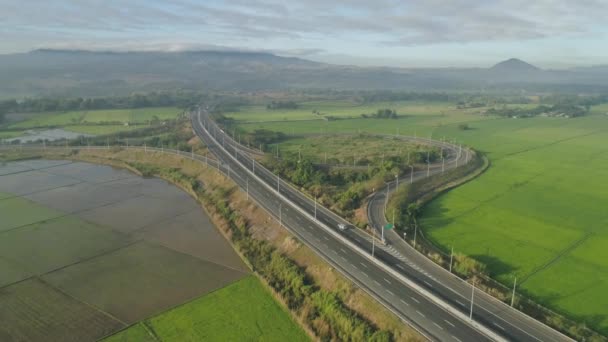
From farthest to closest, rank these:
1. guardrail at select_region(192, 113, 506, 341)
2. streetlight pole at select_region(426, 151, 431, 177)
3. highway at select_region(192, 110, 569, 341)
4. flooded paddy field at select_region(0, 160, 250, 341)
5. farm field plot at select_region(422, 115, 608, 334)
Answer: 1. streetlight pole at select_region(426, 151, 431, 177)
2. farm field plot at select_region(422, 115, 608, 334)
3. flooded paddy field at select_region(0, 160, 250, 341)
4. highway at select_region(192, 110, 569, 341)
5. guardrail at select_region(192, 113, 506, 341)

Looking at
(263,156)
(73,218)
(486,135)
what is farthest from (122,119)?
(486,135)

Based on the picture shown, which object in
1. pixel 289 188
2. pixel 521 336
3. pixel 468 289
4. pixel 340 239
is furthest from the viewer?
pixel 289 188

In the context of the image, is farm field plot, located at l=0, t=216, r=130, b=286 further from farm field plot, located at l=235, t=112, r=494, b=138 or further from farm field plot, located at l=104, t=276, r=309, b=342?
farm field plot, located at l=235, t=112, r=494, b=138

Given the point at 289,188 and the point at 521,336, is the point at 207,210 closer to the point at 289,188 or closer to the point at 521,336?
the point at 289,188

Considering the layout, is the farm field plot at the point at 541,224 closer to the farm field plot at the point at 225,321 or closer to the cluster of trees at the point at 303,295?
the cluster of trees at the point at 303,295

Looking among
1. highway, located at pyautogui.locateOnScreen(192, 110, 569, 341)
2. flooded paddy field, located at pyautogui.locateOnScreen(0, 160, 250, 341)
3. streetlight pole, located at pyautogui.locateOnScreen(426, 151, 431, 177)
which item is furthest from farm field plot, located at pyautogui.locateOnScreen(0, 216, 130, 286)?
streetlight pole, located at pyautogui.locateOnScreen(426, 151, 431, 177)

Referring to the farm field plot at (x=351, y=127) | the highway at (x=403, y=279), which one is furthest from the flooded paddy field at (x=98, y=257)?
the farm field plot at (x=351, y=127)

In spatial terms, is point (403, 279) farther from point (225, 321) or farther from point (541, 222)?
point (541, 222)
